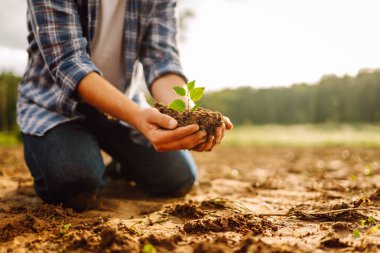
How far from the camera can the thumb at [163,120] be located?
178 cm

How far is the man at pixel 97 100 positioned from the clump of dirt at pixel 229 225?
0.39 metres

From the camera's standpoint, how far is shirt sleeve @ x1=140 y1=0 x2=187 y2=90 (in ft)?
8.91

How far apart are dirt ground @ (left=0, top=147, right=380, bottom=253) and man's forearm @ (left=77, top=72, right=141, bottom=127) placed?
59 centimetres

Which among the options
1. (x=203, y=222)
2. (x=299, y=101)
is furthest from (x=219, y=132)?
(x=299, y=101)

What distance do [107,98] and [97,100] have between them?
92 mm

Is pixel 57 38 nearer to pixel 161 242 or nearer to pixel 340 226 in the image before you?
pixel 161 242

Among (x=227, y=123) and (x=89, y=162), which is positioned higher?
(x=227, y=123)

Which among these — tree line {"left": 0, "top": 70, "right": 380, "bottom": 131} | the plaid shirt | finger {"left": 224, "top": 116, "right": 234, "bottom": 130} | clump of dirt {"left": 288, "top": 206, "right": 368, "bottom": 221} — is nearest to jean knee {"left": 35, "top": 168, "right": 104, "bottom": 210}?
the plaid shirt

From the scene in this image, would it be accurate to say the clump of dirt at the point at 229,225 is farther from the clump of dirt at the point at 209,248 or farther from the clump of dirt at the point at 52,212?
the clump of dirt at the point at 52,212

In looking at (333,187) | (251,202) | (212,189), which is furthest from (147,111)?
(333,187)

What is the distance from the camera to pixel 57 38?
7.36 ft

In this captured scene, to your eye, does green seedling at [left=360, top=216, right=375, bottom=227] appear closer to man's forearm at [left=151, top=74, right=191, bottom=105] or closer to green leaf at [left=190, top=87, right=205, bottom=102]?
green leaf at [left=190, top=87, right=205, bottom=102]

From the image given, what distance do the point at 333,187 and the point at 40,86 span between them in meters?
2.49

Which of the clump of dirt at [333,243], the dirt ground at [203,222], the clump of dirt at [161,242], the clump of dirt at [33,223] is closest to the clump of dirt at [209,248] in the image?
the dirt ground at [203,222]
